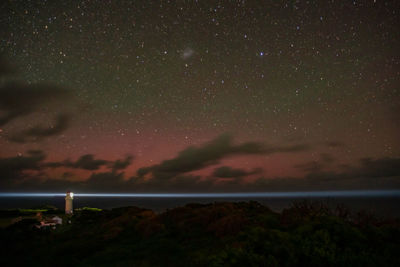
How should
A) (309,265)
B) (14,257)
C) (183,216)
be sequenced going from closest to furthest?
(309,265) → (14,257) → (183,216)

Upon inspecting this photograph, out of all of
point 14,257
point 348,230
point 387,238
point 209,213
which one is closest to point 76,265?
point 14,257

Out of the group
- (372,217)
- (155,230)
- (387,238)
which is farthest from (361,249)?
(155,230)

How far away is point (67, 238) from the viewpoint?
10.4 metres

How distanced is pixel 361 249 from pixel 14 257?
8819 millimetres

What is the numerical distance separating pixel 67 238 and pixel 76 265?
149 inches

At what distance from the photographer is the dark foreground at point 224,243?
5.93 m

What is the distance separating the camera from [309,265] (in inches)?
228

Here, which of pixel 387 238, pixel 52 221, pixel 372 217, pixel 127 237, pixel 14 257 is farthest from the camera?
pixel 52 221

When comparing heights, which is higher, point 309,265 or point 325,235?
point 325,235

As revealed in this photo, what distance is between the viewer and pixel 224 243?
26.3 ft

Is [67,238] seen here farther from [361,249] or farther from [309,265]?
[361,249]

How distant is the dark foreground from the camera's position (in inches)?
234

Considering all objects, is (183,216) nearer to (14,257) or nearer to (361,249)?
(14,257)

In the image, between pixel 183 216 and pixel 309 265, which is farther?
pixel 183 216
